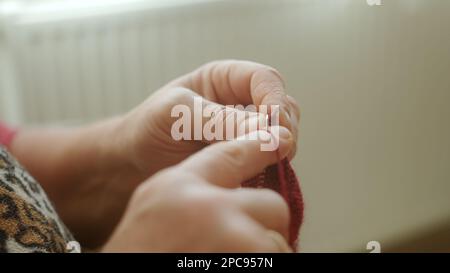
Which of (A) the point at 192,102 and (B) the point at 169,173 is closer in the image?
(B) the point at 169,173

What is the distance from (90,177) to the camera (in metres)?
0.59

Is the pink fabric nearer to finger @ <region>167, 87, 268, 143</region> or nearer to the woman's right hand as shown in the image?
finger @ <region>167, 87, 268, 143</region>

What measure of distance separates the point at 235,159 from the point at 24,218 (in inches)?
6.4

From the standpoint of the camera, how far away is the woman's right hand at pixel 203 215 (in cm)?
23

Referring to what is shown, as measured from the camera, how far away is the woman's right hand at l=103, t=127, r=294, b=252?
0.23 m

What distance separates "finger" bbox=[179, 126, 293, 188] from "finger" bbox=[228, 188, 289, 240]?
0.02 meters

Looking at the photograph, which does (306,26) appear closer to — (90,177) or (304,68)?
(304,68)

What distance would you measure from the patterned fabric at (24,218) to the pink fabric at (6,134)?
0.31m

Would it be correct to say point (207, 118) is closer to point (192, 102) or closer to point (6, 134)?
point (192, 102)

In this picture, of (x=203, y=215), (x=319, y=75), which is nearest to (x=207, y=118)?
(x=203, y=215)

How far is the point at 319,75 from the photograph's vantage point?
562mm

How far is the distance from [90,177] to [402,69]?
39cm

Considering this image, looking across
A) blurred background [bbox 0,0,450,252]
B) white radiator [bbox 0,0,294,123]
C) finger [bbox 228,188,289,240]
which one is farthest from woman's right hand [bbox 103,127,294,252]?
white radiator [bbox 0,0,294,123]

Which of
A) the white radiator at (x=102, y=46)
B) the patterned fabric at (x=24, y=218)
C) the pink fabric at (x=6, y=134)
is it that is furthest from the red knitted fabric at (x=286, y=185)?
the pink fabric at (x=6, y=134)
